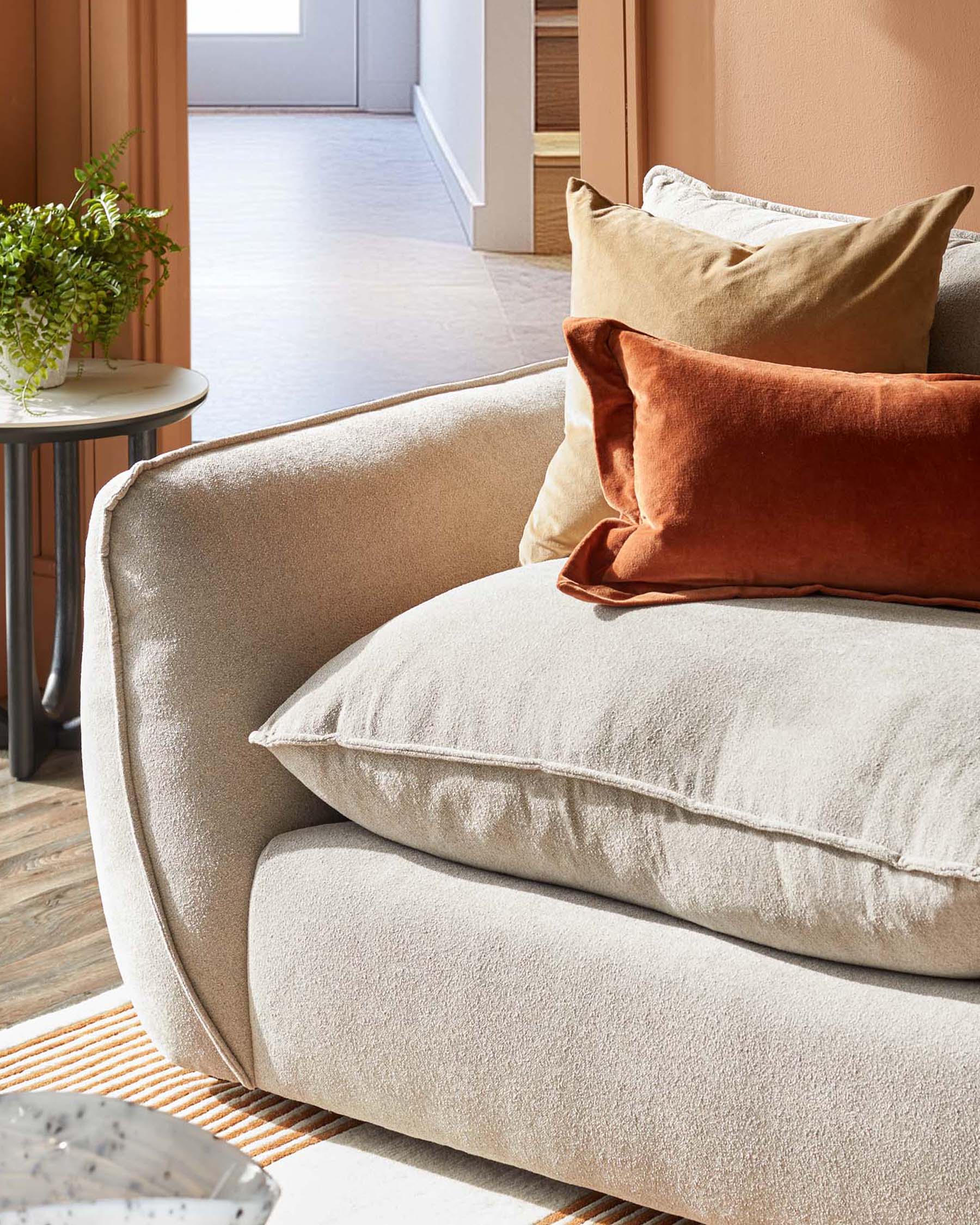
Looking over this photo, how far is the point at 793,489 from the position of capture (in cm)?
123

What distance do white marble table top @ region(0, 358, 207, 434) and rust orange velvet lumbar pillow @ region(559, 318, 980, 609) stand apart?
3.16ft

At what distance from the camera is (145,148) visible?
2447 millimetres

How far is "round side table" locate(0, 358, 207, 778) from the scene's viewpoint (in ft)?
6.68

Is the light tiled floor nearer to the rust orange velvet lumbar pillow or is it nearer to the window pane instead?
the window pane

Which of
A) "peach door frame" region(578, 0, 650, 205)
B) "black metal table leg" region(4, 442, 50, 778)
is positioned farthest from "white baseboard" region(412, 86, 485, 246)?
"black metal table leg" region(4, 442, 50, 778)

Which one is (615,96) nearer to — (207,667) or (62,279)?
(62,279)

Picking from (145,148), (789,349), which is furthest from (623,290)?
(145,148)

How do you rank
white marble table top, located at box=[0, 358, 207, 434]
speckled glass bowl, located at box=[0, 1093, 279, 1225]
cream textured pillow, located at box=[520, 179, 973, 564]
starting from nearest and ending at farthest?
speckled glass bowl, located at box=[0, 1093, 279, 1225], cream textured pillow, located at box=[520, 179, 973, 564], white marble table top, located at box=[0, 358, 207, 434]

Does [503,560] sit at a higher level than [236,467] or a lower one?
lower

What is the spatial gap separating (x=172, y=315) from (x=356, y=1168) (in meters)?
1.63

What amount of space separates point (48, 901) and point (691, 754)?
1.01m

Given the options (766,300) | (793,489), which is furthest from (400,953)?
(766,300)

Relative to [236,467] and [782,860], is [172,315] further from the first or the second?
[782,860]

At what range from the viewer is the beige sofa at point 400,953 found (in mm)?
1065
